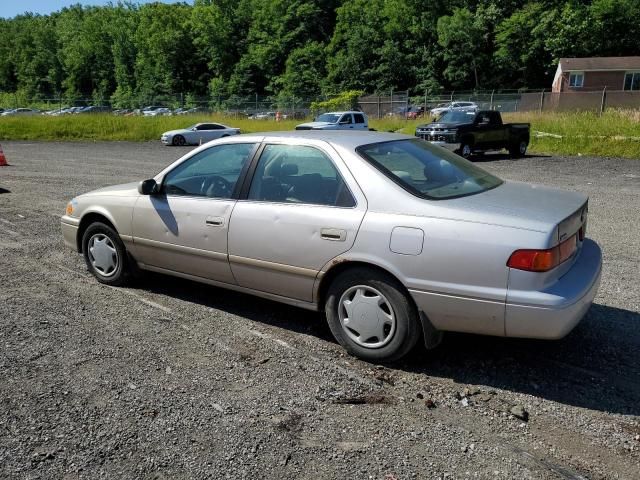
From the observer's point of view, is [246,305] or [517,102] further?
[517,102]

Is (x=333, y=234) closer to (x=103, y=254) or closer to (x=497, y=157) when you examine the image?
(x=103, y=254)

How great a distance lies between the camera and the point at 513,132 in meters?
19.8

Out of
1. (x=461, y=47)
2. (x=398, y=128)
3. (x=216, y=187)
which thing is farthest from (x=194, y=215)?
(x=461, y=47)

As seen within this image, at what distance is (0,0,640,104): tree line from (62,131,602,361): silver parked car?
179ft

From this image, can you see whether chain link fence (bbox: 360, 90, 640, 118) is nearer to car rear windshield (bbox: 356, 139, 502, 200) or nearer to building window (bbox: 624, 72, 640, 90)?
building window (bbox: 624, 72, 640, 90)

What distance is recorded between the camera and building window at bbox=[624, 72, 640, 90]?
52844 mm

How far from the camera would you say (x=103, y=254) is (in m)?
5.35

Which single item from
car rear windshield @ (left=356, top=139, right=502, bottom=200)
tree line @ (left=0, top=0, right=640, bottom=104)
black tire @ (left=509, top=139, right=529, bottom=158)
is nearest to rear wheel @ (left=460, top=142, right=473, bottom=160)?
black tire @ (left=509, top=139, right=529, bottom=158)

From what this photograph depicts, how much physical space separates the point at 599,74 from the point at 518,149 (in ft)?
135

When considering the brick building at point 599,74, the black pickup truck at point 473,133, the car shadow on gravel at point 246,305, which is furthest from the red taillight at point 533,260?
the brick building at point 599,74

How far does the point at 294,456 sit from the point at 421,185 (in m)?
1.98

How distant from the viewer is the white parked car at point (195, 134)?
29.5m

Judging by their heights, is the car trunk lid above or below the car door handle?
above

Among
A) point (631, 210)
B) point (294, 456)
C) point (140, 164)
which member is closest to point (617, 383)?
point (294, 456)
